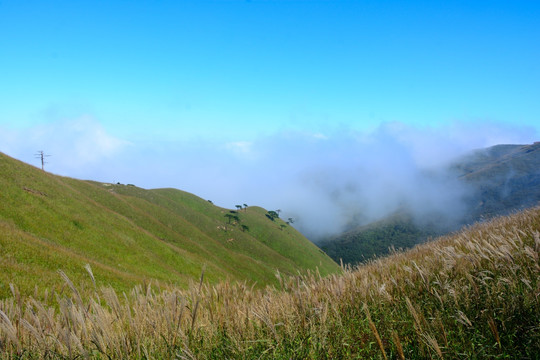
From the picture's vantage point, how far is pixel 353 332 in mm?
3346

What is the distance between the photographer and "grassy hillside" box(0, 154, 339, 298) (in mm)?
17328

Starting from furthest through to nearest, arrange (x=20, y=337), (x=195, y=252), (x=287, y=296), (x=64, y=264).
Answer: (x=195, y=252)
(x=64, y=264)
(x=287, y=296)
(x=20, y=337)

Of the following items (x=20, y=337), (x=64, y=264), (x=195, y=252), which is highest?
(x=20, y=337)

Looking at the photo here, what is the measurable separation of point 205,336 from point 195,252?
160ft

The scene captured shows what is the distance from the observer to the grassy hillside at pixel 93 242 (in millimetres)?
17328

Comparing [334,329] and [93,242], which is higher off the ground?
[334,329]

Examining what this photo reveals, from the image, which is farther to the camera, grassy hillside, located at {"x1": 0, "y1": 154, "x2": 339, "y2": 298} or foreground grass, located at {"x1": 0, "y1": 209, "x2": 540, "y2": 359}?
grassy hillside, located at {"x1": 0, "y1": 154, "x2": 339, "y2": 298}

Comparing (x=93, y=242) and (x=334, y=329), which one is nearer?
(x=334, y=329)

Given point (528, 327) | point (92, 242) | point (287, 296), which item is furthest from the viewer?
point (92, 242)

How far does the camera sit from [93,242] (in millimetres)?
29078

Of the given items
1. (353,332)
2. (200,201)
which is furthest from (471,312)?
(200,201)

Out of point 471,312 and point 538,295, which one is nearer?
point 538,295

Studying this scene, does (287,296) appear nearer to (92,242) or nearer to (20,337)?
(20,337)

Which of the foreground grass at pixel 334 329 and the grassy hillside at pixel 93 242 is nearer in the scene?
the foreground grass at pixel 334 329
